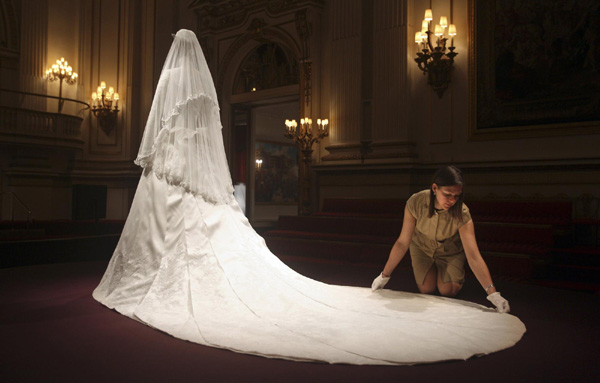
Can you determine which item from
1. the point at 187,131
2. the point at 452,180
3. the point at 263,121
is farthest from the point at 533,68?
the point at 263,121

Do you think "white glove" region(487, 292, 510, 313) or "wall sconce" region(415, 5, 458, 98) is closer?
"white glove" region(487, 292, 510, 313)

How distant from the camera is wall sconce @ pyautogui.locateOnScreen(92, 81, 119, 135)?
11.5m

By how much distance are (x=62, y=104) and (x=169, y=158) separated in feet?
28.4

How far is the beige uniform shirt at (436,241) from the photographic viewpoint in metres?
3.74

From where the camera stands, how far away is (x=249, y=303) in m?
3.27

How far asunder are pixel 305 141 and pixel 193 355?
7.08 m

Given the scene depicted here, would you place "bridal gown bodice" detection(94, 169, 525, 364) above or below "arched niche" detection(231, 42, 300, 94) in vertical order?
below

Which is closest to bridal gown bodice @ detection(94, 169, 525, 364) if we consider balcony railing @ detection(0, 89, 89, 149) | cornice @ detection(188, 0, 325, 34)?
cornice @ detection(188, 0, 325, 34)

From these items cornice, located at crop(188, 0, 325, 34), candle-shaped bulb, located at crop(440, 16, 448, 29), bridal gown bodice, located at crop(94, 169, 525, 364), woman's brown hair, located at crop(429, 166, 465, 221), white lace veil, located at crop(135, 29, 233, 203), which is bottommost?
bridal gown bodice, located at crop(94, 169, 525, 364)

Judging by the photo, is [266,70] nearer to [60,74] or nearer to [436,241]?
[60,74]

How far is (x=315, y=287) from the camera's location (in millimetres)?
3889

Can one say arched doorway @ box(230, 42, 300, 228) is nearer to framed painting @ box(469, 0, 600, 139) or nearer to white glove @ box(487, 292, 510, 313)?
framed painting @ box(469, 0, 600, 139)

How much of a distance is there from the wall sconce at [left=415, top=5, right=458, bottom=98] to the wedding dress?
441 cm

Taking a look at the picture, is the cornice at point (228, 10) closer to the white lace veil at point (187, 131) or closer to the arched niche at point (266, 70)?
the arched niche at point (266, 70)
